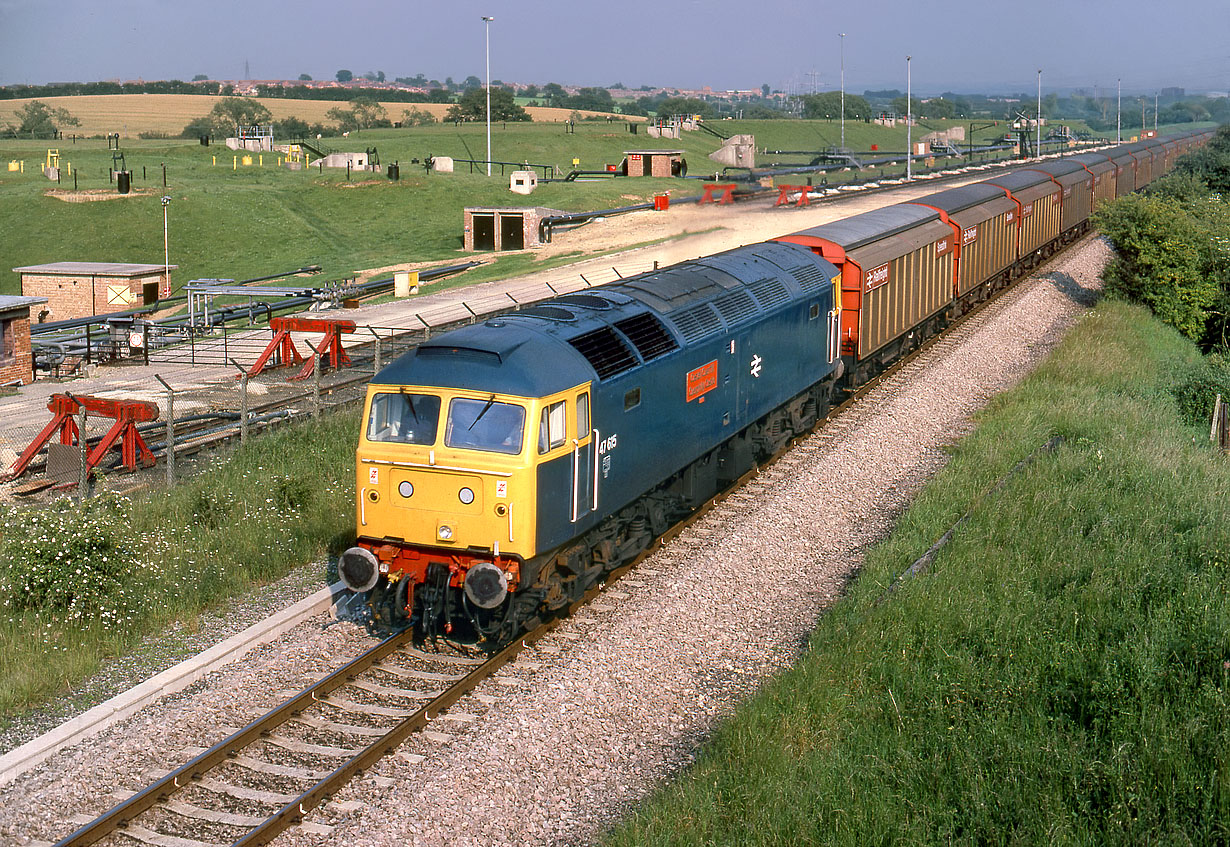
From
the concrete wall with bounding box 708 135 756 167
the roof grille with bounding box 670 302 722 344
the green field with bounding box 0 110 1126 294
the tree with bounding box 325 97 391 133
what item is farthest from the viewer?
the tree with bounding box 325 97 391 133

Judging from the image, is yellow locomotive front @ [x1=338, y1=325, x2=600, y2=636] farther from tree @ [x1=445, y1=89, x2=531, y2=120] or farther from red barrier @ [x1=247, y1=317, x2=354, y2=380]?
tree @ [x1=445, y1=89, x2=531, y2=120]

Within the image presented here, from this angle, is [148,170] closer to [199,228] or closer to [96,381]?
[199,228]

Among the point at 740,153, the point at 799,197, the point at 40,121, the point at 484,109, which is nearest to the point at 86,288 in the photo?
the point at 799,197

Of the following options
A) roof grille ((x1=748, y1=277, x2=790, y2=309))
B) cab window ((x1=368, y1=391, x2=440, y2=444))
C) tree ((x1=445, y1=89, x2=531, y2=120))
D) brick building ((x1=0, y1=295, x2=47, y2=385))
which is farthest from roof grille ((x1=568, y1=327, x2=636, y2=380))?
tree ((x1=445, y1=89, x2=531, y2=120))

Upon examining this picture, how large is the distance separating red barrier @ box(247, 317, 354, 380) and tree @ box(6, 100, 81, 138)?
116 metres

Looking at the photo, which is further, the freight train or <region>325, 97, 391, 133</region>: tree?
<region>325, 97, 391, 133</region>: tree

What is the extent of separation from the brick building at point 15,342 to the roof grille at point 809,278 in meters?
21.3

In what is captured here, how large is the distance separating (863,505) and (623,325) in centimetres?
560

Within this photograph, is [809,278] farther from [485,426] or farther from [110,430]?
[110,430]

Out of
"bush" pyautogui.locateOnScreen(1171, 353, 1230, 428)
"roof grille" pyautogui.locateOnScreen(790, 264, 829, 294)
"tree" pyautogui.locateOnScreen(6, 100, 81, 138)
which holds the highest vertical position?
"tree" pyautogui.locateOnScreen(6, 100, 81, 138)

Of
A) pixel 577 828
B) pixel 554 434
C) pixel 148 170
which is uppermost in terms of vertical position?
pixel 148 170

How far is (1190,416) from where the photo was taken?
25500 mm

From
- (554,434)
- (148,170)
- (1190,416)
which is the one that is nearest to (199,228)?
(148,170)

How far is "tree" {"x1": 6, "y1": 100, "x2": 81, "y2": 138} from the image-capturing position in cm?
13438
